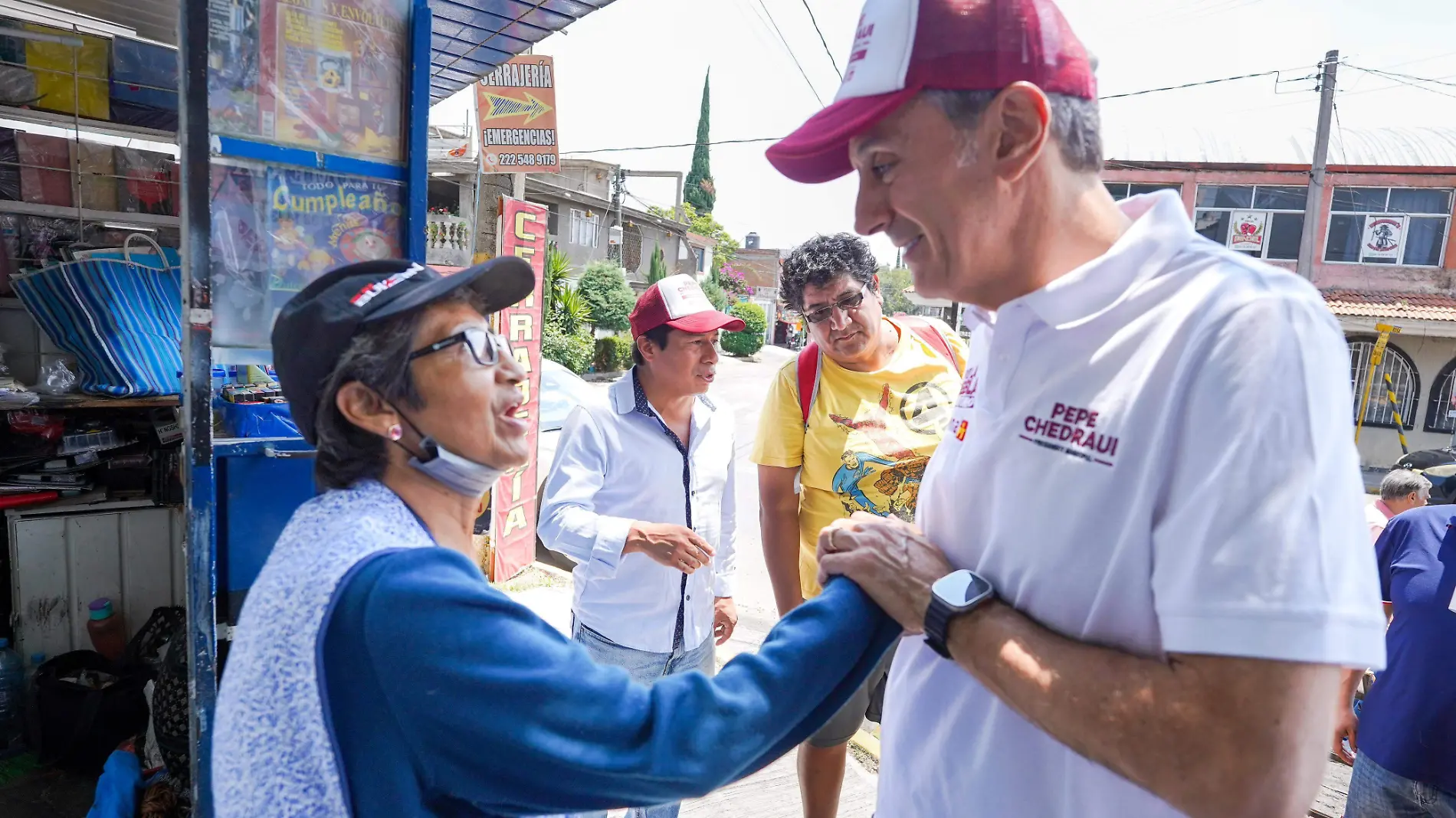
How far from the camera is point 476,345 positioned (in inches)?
57.0

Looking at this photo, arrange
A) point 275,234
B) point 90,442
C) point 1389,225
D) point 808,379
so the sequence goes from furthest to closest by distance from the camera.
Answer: point 1389,225 → point 90,442 → point 808,379 → point 275,234

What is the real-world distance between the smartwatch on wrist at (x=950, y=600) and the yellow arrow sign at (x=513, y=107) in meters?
6.45

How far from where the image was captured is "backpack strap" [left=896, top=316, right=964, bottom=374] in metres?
3.02

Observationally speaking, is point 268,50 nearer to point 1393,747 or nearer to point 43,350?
point 43,350

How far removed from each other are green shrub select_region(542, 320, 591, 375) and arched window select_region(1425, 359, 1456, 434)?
19.8 metres

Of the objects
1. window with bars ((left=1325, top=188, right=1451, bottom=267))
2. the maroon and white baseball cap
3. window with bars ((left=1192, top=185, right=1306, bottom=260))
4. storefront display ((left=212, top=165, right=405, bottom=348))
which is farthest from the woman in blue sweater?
window with bars ((left=1325, top=188, right=1451, bottom=267))

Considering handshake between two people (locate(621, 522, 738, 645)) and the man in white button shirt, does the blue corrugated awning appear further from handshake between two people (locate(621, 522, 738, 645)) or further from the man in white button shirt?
handshake between two people (locate(621, 522, 738, 645))

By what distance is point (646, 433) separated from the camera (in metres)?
2.88

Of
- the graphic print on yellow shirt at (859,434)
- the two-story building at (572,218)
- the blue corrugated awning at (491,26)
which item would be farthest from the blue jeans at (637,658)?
the two-story building at (572,218)

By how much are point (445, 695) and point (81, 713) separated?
3.43 metres

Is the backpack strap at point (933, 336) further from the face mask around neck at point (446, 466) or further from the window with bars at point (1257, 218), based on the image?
the window with bars at point (1257, 218)

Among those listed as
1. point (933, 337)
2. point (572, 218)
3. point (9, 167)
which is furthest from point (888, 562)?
point (572, 218)

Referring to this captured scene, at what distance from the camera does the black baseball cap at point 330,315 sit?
1.33 metres

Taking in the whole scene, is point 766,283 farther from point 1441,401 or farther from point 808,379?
point 808,379
